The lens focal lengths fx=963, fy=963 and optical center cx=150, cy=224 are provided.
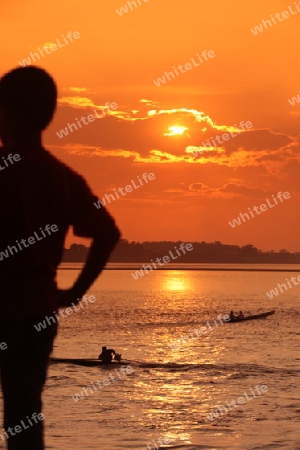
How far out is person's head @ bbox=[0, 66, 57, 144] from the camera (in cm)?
407

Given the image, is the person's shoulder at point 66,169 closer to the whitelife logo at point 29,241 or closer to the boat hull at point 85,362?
the whitelife logo at point 29,241

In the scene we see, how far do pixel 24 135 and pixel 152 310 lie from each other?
140 m

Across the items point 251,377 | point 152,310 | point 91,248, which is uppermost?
point 91,248

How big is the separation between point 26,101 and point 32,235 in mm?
608

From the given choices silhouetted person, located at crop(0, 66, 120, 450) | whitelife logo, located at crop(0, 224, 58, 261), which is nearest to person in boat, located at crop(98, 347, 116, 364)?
silhouetted person, located at crop(0, 66, 120, 450)

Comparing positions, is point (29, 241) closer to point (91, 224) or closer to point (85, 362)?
point (91, 224)

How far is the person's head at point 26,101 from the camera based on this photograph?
4.07 meters

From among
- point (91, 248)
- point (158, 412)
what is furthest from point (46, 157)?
point (158, 412)

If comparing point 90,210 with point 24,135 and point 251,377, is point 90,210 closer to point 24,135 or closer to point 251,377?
point 24,135

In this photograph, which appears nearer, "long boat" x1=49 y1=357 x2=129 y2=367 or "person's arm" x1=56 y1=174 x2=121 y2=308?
"person's arm" x1=56 y1=174 x2=121 y2=308

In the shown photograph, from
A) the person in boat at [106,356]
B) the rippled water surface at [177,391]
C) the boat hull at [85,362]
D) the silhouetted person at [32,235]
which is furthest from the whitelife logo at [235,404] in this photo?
the silhouetted person at [32,235]

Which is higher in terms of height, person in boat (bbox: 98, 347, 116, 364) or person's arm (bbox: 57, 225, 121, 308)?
person's arm (bbox: 57, 225, 121, 308)

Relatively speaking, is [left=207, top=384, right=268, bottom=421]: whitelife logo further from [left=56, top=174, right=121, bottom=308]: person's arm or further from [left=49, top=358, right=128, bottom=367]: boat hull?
[left=56, top=174, right=121, bottom=308]: person's arm

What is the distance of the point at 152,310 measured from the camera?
14400 centimetres
